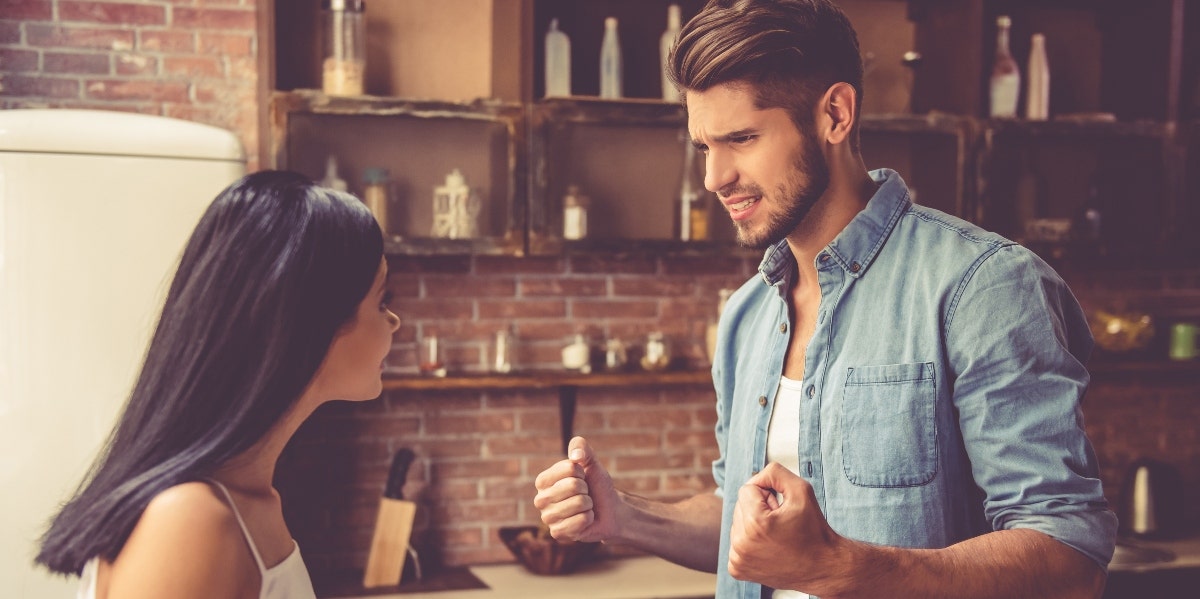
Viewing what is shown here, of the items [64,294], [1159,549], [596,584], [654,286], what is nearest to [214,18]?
[64,294]

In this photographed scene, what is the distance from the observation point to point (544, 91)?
10.2ft

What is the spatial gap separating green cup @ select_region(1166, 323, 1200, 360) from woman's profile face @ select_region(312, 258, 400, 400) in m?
3.31

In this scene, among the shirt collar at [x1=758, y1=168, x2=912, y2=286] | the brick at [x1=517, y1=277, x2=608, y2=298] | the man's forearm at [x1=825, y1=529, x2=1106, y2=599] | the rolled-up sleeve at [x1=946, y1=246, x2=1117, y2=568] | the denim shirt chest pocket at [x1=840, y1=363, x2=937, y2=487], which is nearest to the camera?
the man's forearm at [x1=825, y1=529, x2=1106, y2=599]

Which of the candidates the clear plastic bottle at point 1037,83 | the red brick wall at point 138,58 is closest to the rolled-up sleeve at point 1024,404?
the clear plastic bottle at point 1037,83

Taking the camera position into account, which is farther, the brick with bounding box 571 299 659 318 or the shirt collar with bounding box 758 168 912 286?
the brick with bounding box 571 299 659 318

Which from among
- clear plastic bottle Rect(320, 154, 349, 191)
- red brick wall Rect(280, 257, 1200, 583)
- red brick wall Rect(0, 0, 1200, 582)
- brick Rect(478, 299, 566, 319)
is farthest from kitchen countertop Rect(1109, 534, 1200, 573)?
clear plastic bottle Rect(320, 154, 349, 191)

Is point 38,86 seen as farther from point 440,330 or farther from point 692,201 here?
point 692,201

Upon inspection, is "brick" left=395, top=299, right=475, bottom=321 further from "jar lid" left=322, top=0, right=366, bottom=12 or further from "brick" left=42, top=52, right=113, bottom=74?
"brick" left=42, top=52, right=113, bottom=74

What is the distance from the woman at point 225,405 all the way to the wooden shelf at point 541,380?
1.82 metres

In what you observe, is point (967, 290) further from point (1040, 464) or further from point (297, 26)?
point (297, 26)

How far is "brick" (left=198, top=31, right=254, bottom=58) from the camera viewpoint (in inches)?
→ 121

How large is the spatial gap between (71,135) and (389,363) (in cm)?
116

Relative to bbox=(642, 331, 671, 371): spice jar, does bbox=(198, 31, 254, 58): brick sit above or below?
above

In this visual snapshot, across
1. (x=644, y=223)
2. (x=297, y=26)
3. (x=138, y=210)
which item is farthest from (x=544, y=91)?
(x=138, y=210)
